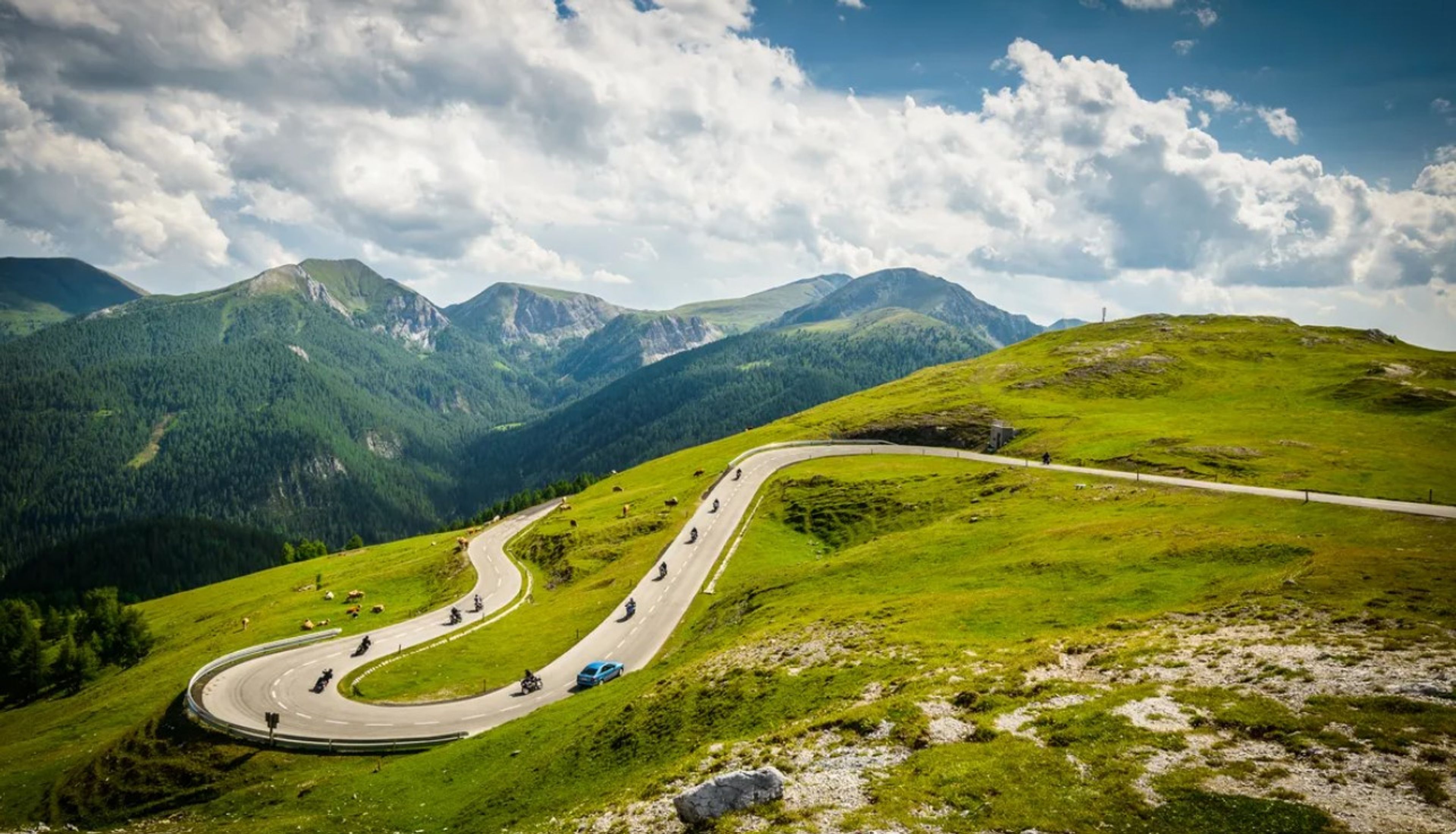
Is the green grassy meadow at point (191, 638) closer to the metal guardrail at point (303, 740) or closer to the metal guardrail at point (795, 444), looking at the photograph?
the metal guardrail at point (303, 740)

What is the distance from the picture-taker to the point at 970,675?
99.3 feet

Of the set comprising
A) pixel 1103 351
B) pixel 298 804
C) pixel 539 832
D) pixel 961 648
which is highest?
pixel 1103 351

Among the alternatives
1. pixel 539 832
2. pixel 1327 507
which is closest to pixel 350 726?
pixel 539 832

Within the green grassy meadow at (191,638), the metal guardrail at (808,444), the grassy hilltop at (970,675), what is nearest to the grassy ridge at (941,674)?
the grassy hilltop at (970,675)

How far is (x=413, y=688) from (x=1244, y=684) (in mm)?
55726

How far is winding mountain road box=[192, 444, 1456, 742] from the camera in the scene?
49406 millimetres

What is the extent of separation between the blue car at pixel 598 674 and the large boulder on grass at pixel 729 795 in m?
29.9

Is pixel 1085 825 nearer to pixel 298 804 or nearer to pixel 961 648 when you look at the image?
pixel 961 648

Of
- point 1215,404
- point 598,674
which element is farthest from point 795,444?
point 598,674

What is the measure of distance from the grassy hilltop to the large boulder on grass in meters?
0.75

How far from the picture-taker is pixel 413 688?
183 ft

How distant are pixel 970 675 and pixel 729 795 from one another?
13.4 meters

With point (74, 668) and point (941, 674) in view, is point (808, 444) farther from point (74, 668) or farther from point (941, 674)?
point (74, 668)

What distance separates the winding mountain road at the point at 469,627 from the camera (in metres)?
49.4
